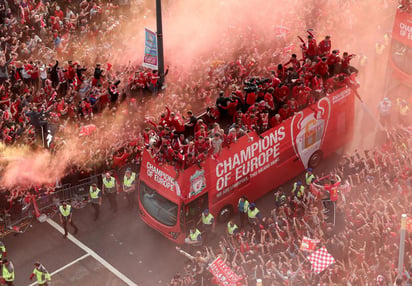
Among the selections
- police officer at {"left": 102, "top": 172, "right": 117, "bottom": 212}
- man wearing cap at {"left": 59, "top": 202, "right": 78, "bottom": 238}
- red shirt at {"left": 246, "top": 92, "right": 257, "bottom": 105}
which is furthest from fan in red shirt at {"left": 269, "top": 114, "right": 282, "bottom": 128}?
man wearing cap at {"left": 59, "top": 202, "right": 78, "bottom": 238}

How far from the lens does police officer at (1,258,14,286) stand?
18.1 metres

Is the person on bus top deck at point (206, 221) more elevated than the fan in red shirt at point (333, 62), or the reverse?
the fan in red shirt at point (333, 62)

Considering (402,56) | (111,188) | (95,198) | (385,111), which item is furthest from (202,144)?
A: (402,56)

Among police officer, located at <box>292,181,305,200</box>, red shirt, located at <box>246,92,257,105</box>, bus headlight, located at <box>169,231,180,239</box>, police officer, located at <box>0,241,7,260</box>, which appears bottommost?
police officer, located at <box>0,241,7,260</box>

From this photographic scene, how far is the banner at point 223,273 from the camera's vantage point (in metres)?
17.0

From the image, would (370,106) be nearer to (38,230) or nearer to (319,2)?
(319,2)

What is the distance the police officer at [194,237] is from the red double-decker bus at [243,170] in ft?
0.83

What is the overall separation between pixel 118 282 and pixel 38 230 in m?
3.61

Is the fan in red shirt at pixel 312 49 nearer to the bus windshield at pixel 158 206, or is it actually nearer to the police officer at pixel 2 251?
the bus windshield at pixel 158 206

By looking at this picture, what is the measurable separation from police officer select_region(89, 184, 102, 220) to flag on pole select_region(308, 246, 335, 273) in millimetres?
7137

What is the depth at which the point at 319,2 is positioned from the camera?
3175 cm

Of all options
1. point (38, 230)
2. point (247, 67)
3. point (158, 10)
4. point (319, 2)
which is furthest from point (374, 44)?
point (38, 230)

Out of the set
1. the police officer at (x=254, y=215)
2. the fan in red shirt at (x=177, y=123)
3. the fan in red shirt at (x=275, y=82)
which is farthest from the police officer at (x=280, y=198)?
the fan in red shirt at (x=177, y=123)

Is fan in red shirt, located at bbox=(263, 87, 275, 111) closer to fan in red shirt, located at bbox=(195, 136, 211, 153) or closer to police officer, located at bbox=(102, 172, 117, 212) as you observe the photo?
fan in red shirt, located at bbox=(195, 136, 211, 153)
